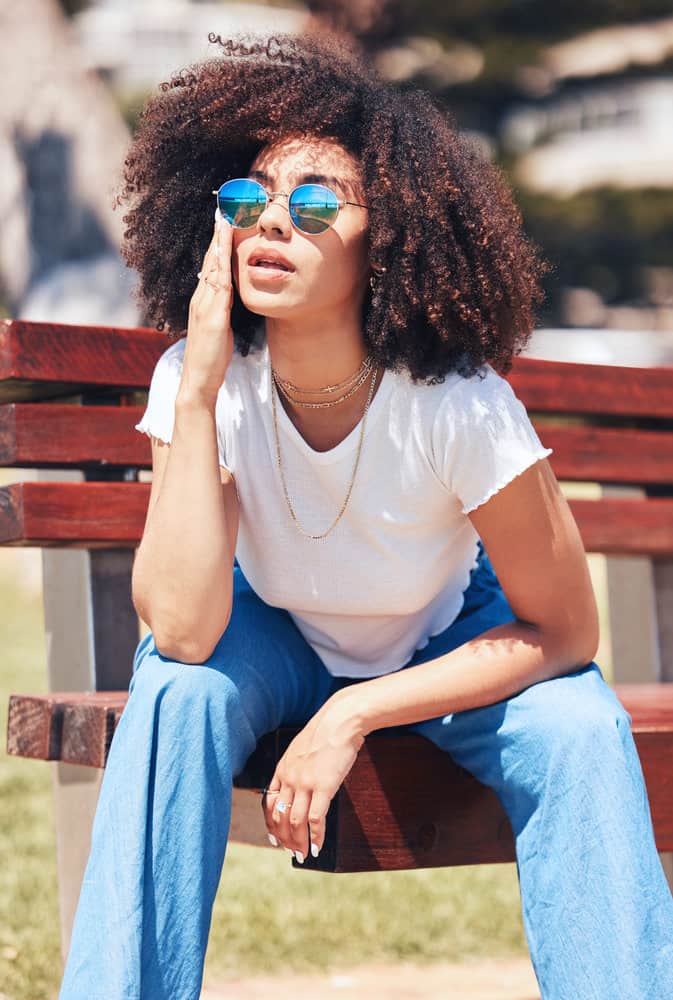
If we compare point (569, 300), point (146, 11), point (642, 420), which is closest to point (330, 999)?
point (642, 420)

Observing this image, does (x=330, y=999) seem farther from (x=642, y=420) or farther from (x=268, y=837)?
(x=642, y=420)

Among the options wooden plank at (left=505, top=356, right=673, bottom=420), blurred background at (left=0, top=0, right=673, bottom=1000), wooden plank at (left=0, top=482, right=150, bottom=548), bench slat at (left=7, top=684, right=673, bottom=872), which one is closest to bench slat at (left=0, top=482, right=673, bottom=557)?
wooden plank at (left=0, top=482, right=150, bottom=548)

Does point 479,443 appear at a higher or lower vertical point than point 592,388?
higher

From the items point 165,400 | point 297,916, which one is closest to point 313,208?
point 165,400

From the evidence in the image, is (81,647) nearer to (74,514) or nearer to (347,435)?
(74,514)

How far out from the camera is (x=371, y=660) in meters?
2.52

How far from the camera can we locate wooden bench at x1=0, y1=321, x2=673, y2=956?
230 cm

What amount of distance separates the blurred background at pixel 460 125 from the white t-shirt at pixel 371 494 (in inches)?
16.3

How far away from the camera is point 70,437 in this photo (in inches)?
116

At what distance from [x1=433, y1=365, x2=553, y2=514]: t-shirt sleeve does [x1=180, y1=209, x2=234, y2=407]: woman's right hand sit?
346 mm

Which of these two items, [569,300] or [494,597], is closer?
[494,597]

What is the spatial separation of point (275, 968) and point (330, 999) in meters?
0.26

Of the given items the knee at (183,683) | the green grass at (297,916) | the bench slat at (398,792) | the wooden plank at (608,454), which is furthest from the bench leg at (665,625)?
the knee at (183,683)

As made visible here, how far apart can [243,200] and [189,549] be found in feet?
1.76
